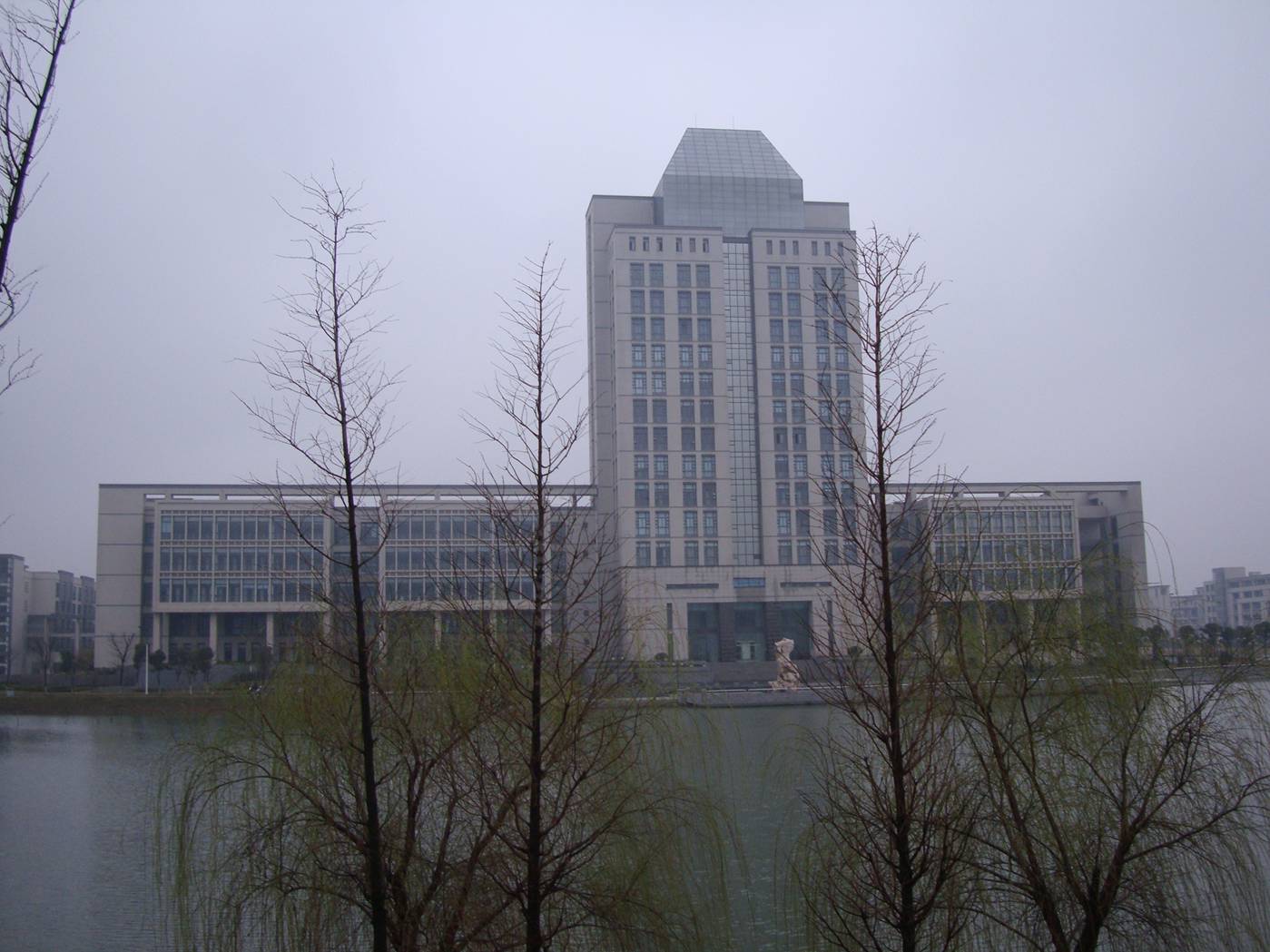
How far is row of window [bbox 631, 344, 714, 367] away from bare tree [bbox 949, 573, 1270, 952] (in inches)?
1914

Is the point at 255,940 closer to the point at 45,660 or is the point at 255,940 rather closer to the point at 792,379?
the point at 792,379

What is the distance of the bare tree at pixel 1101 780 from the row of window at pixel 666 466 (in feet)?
156

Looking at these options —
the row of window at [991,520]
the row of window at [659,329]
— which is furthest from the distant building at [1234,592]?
the row of window at [659,329]

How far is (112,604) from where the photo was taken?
193 ft

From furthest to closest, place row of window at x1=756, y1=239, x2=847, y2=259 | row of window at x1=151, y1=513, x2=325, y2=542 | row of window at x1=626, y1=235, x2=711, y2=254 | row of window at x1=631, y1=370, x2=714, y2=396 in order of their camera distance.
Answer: row of window at x1=756, y1=239, x2=847, y2=259
row of window at x1=626, y1=235, x2=711, y2=254
row of window at x1=631, y1=370, x2=714, y2=396
row of window at x1=151, y1=513, x2=325, y2=542

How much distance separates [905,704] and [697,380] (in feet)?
163

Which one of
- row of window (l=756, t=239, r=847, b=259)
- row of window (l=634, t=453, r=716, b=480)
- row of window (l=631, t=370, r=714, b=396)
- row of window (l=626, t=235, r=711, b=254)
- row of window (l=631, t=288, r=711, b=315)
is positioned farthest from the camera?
row of window (l=756, t=239, r=847, b=259)

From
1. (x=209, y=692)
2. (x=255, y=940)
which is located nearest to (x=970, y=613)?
(x=255, y=940)

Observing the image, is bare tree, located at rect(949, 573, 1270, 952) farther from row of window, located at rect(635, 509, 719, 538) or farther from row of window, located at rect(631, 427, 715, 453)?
row of window, located at rect(631, 427, 715, 453)

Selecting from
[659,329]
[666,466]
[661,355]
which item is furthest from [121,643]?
[659,329]

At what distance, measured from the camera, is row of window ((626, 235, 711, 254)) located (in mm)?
58062

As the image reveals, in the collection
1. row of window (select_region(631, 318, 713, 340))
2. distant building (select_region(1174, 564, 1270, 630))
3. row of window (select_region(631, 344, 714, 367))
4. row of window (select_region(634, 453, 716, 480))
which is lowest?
distant building (select_region(1174, 564, 1270, 630))

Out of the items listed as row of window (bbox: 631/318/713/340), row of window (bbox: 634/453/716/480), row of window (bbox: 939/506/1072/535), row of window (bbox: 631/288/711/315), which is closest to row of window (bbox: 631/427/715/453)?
row of window (bbox: 634/453/716/480)

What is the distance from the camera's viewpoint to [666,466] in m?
57.1
